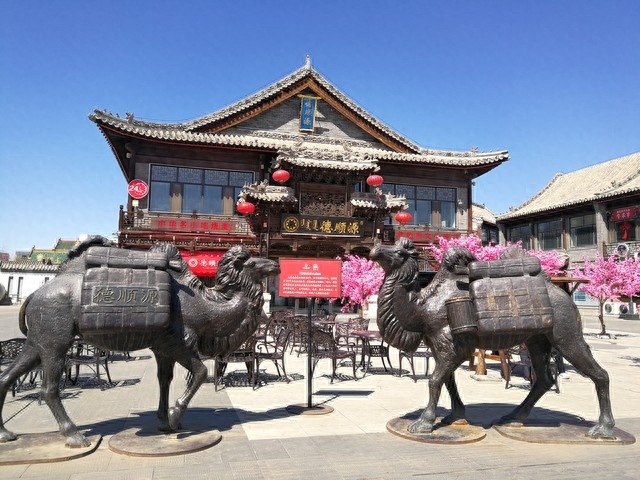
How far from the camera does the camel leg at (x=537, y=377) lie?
542 centimetres

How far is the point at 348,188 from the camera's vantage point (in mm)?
22031

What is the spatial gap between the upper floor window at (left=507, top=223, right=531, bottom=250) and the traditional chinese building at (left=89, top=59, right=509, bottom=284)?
14.9 m

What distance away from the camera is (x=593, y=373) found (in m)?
4.99

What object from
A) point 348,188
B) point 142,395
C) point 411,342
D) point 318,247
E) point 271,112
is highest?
point 271,112

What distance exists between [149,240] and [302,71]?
37.4 ft

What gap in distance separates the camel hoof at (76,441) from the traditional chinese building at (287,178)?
1516 centimetres

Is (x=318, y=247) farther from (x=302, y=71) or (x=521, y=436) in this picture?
(x=521, y=436)

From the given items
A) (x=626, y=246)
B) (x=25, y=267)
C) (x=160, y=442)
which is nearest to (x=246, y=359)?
(x=160, y=442)

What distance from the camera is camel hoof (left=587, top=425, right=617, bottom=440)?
16.0ft

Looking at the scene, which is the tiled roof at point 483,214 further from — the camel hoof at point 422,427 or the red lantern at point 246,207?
the camel hoof at point 422,427

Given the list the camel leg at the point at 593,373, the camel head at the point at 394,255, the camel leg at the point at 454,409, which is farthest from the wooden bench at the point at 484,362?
the camel head at the point at 394,255

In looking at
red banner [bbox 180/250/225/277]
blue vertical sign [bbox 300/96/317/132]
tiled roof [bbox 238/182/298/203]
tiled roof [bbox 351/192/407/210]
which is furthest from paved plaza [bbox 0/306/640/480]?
blue vertical sign [bbox 300/96/317/132]

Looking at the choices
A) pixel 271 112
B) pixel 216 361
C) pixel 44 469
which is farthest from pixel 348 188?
pixel 44 469

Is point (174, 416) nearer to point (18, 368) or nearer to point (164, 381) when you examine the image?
point (164, 381)
